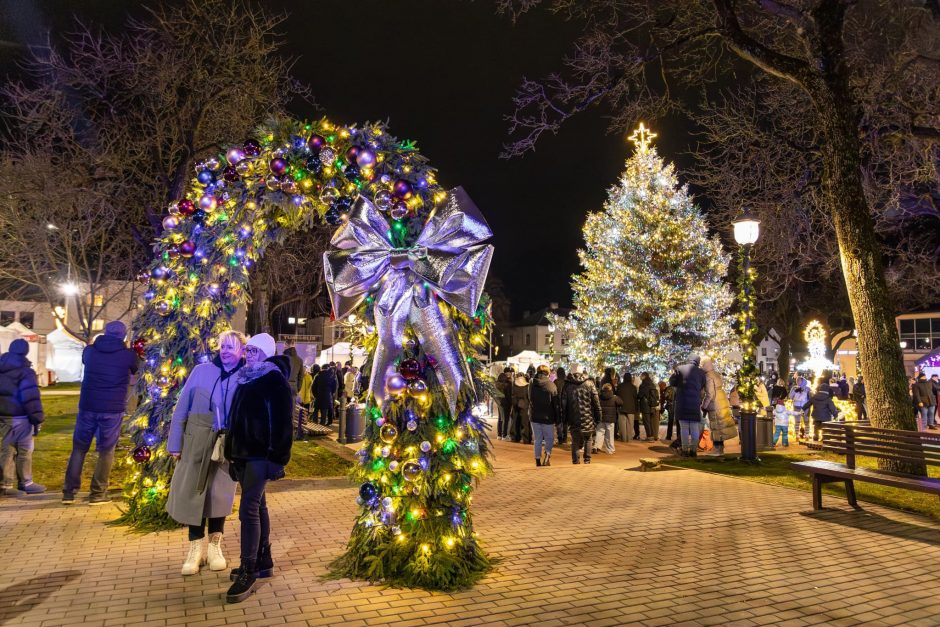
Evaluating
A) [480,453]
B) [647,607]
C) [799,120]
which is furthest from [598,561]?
[799,120]

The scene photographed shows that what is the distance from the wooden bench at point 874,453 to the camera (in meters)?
7.25

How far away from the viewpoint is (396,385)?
18.2ft

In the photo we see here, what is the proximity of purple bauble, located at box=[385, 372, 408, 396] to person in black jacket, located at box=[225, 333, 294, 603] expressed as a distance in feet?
2.69

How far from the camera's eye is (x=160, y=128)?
46.3ft

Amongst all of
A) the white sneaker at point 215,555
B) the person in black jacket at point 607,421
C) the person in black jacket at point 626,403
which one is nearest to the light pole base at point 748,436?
the person in black jacket at point 607,421

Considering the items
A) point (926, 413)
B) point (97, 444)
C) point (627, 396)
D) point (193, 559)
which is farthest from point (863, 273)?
point (926, 413)

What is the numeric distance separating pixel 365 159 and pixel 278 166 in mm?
1024

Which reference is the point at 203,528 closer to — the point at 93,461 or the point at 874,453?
the point at 93,461

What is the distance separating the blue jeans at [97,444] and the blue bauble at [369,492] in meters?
4.29

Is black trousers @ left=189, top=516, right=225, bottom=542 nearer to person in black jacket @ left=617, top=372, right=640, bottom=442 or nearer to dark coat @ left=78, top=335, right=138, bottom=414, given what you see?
dark coat @ left=78, top=335, right=138, bottom=414

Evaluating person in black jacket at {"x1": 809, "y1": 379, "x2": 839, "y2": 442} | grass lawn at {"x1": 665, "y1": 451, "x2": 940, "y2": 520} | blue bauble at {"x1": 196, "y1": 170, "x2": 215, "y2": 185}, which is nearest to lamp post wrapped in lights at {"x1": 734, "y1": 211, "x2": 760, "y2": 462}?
grass lawn at {"x1": 665, "y1": 451, "x2": 940, "y2": 520}

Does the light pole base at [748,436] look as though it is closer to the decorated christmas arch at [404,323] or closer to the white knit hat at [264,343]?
the decorated christmas arch at [404,323]

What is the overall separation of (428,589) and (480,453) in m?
1.18

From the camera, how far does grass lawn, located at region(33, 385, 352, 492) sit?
10.2 meters
